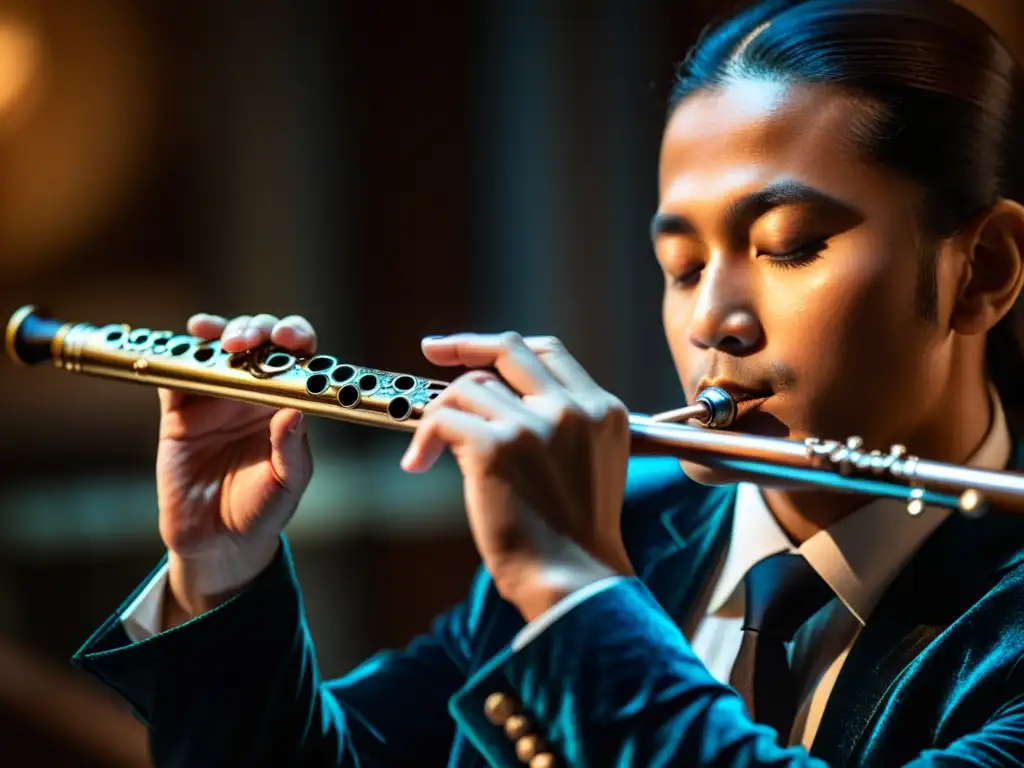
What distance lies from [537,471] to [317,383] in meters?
0.27

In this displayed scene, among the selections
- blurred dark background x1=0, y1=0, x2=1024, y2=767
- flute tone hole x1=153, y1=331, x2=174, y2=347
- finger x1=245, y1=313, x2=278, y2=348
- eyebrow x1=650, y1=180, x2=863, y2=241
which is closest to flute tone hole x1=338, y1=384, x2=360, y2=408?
finger x1=245, y1=313, x2=278, y2=348

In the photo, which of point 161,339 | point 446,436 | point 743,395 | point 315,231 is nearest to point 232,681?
point 161,339

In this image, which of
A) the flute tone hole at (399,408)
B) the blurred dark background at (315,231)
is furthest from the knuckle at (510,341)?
the blurred dark background at (315,231)

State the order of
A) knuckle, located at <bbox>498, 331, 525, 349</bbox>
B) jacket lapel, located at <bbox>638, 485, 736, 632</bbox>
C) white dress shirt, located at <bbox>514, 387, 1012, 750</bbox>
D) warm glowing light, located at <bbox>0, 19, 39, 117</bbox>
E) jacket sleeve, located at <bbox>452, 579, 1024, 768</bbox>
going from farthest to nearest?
warm glowing light, located at <bbox>0, 19, 39, 117</bbox>, jacket lapel, located at <bbox>638, 485, 736, 632</bbox>, white dress shirt, located at <bbox>514, 387, 1012, 750</bbox>, knuckle, located at <bbox>498, 331, 525, 349</bbox>, jacket sleeve, located at <bbox>452, 579, 1024, 768</bbox>

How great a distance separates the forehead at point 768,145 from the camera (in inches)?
36.2

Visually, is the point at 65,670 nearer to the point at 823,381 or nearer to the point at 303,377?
the point at 303,377

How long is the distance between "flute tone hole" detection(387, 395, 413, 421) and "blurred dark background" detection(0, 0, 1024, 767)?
0.67 metres

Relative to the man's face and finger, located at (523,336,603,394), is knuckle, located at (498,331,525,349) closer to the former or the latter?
finger, located at (523,336,603,394)

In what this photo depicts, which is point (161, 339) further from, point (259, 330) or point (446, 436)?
point (446, 436)

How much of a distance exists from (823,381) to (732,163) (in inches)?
7.4

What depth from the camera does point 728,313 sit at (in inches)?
36.4

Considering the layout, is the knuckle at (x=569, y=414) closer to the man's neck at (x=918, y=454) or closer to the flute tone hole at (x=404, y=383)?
the flute tone hole at (x=404, y=383)

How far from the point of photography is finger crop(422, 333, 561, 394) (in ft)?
A: 2.62

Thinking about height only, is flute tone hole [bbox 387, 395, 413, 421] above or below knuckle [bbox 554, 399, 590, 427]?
below
